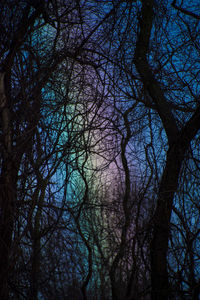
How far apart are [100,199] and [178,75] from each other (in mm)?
1099

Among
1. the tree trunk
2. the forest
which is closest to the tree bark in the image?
the forest

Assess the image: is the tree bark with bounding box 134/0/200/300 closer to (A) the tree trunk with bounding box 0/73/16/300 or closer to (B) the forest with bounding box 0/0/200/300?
(B) the forest with bounding box 0/0/200/300

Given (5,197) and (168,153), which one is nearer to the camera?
(5,197)

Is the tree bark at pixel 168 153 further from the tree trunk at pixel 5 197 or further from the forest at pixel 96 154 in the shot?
the tree trunk at pixel 5 197

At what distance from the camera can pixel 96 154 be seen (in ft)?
7.68

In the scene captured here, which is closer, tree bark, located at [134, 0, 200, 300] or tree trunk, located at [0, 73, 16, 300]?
tree trunk, located at [0, 73, 16, 300]

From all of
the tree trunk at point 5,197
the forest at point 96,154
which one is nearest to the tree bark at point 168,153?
the forest at point 96,154

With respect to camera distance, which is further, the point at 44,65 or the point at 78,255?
the point at 78,255

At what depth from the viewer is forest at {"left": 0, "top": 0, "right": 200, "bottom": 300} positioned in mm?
1740

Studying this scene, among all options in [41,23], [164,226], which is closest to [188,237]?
[164,226]

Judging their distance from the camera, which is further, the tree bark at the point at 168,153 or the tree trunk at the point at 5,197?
the tree bark at the point at 168,153

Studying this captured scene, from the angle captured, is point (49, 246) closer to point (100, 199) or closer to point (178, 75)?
point (100, 199)

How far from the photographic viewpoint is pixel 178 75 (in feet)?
7.27

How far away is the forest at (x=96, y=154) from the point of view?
1.74 metres
